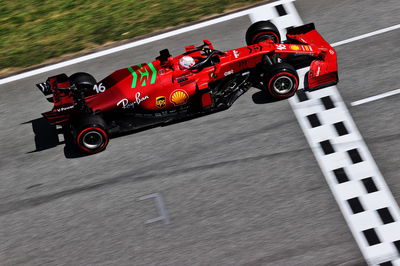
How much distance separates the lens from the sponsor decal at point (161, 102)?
35.5 feet

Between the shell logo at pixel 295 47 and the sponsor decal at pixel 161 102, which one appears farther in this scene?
the shell logo at pixel 295 47

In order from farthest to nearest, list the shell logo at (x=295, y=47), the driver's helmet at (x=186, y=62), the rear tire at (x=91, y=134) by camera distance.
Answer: the shell logo at (x=295, y=47), the driver's helmet at (x=186, y=62), the rear tire at (x=91, y=134)

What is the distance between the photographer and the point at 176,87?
35.4ft

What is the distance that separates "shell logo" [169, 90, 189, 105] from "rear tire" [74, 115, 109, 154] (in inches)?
53.4

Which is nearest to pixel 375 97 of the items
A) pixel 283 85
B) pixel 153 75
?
pixel 283 85

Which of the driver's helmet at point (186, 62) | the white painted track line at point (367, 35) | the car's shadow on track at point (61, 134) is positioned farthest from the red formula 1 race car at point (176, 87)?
the white painted track line at point (367, 35)

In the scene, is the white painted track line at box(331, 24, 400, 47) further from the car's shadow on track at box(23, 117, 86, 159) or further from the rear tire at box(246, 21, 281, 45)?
the car's shadow on track at box(23, 117, 86, 159)

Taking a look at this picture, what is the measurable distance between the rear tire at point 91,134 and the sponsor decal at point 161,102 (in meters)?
1.07

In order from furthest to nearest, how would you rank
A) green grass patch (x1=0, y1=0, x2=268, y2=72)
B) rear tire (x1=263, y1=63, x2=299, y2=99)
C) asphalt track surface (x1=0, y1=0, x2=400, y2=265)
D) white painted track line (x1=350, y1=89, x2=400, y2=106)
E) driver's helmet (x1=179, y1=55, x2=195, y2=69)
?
green grass patch (x1=0, y1=0, x2=268, y2=72)
white painted track line (x1=350, y1=89, x2=400, y2=106)
driver's helmet (x1=179, y1=55, x2=195, y2=69)
rear tire (x1=263, y1=63, x2=299, y2=99)
asphalt track surface (x1=0, y1=0, x2=400, y2=265)

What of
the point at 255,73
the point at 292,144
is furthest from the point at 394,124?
the point at 255,73

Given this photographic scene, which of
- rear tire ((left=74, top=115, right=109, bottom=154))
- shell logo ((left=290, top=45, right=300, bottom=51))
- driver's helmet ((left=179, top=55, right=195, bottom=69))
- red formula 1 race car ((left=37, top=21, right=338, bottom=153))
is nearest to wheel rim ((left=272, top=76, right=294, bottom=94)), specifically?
red formula 1 race car ((left=37, top=21, right=338, bottom=153))

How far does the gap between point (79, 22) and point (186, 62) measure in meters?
5.07

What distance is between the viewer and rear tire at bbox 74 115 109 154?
10.4 m

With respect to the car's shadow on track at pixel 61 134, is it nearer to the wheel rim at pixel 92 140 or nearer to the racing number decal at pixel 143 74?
the wheel rim at pixel 92 140
